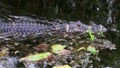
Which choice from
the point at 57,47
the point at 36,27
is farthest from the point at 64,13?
the point at 57,47

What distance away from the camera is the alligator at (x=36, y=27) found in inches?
181

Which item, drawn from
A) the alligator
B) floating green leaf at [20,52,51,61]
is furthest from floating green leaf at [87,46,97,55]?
the alligator

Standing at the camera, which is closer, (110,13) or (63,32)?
(63,32)

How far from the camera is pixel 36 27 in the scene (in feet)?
15.3

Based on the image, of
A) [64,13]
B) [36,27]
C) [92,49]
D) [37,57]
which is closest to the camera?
[37,57]

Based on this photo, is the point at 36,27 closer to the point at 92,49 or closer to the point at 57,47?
the point at 57,47

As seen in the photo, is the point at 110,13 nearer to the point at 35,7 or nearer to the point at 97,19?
the point at 97,19

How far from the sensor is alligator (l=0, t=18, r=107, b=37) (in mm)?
4590

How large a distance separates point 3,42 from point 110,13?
7.40ft

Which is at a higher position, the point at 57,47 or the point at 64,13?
the point at 64,13

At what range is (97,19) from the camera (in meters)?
5.27

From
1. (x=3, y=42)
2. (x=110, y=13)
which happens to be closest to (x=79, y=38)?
(x=3, y=42)

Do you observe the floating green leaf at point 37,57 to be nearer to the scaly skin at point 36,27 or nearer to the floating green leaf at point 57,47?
the floating green leaf at point 57,47

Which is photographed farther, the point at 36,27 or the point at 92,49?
the point at 36,27
